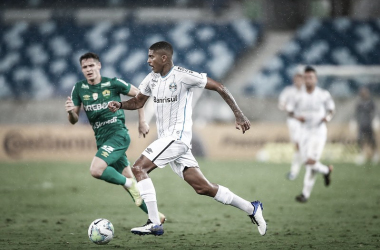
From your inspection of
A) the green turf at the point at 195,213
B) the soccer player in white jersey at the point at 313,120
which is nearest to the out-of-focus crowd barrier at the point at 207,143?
the green turf at the point at 195,213

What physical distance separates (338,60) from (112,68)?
957 centimetres

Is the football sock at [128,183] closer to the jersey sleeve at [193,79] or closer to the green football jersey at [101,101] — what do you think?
the green football jersey at [101,101]

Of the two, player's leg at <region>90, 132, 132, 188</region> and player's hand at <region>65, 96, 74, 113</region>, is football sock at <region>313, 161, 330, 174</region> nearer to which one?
player's leg at <region>90, 132, 132, 188</region>

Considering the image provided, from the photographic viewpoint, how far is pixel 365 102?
20.8 metres

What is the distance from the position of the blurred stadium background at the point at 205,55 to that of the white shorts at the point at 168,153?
13.3 meters

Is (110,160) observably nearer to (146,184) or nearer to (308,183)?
(146,184)

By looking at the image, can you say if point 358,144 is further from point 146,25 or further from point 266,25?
point 146,25

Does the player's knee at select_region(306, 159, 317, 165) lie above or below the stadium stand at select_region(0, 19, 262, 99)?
below

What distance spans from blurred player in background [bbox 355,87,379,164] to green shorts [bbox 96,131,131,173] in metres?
13.2

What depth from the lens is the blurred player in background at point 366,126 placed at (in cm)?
2041

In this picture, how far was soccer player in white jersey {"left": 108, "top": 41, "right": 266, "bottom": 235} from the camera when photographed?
7.35 meters

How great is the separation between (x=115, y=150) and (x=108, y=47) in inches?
788

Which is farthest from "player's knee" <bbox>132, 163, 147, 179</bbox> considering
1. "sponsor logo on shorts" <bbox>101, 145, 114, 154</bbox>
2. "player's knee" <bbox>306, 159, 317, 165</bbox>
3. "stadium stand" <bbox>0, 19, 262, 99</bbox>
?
"stadium stand" <bbox>0, 19, 262, 99</bbox>

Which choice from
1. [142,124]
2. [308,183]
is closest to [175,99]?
[142,124]
